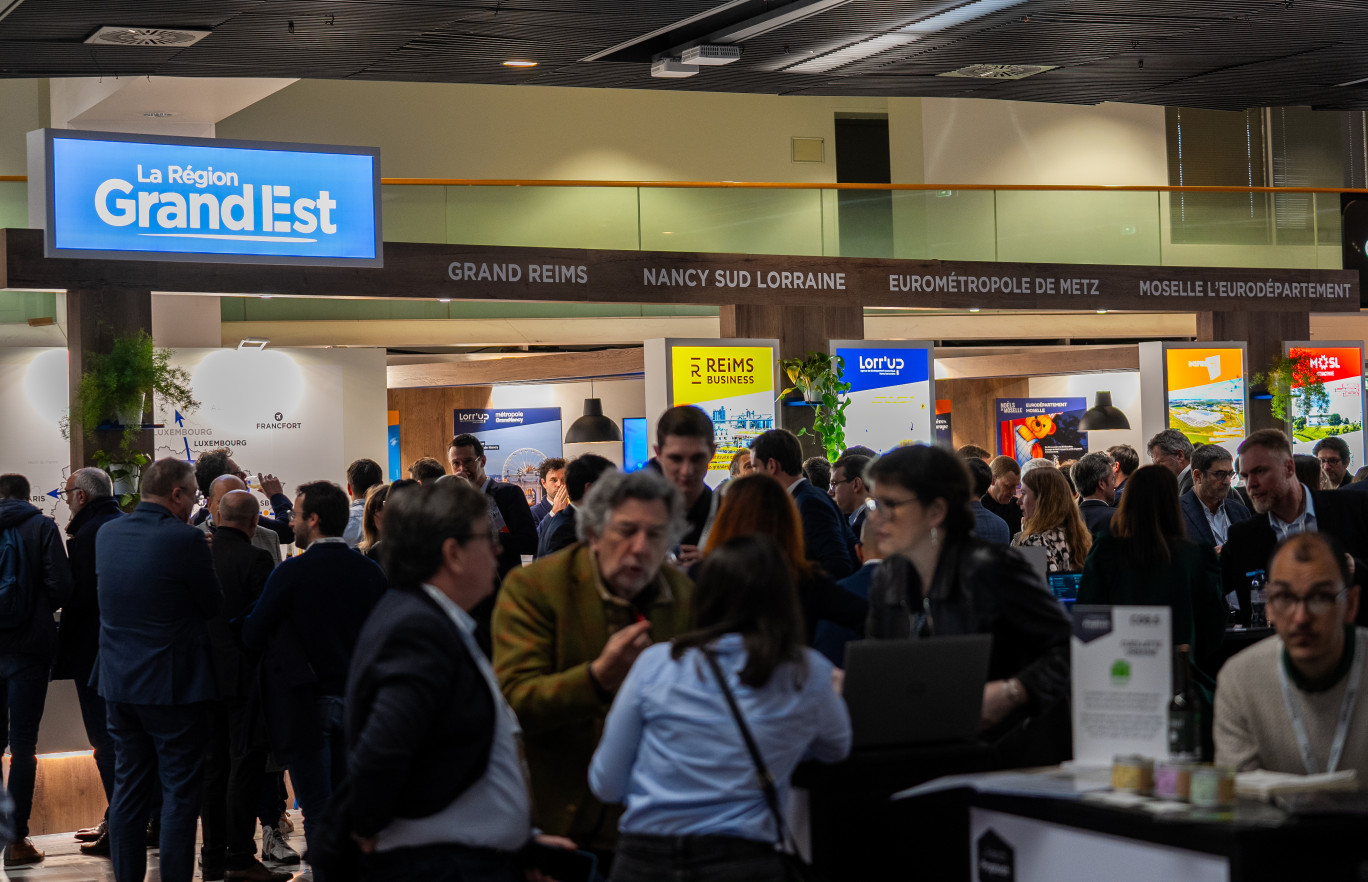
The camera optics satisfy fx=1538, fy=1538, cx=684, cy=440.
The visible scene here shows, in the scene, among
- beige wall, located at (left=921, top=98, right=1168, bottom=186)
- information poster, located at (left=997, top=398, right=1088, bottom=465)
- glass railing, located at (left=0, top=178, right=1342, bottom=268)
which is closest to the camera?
glass railing, located at (left=0, top=178, right=1342, bottom=268)

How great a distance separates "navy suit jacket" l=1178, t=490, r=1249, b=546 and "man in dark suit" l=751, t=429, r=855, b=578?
103 inches

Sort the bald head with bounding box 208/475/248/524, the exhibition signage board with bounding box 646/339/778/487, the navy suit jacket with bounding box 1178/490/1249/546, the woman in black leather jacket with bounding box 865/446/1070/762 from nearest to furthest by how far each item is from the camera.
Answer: the woman in black leather jacket with bounding box 865/446/1070/762 < the bald head with bounding box 208/475/248/524 < the navy suit jacket with bounding box 1178/490/1249/546 < the exhibition signage board with bounding box 646/339/778/487

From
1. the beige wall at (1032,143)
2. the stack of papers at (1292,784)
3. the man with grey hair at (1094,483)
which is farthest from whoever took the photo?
the beige wall at (1032,143)

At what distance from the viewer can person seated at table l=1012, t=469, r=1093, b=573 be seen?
6.48m

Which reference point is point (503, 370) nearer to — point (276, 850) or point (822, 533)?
point (276, 850)

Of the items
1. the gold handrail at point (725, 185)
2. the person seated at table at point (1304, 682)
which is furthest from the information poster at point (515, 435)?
the person seated at table at point (1304, 682)

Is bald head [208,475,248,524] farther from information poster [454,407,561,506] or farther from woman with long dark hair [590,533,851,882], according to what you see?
information poster [454,407,561,506]

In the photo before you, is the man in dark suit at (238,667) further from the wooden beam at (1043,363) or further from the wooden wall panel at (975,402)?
the wooden wall panel at (975,402)

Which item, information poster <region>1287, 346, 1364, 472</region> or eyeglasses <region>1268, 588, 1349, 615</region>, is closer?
eyeglasses <region>1268, 588, 1349, 615</region>

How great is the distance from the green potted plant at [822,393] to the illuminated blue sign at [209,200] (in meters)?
3.28

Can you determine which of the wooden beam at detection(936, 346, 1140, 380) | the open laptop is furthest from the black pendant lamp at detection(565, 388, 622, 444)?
the open laptop

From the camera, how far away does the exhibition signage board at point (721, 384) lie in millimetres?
11047

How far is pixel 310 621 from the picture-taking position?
545 cm

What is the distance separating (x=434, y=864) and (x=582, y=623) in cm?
61
